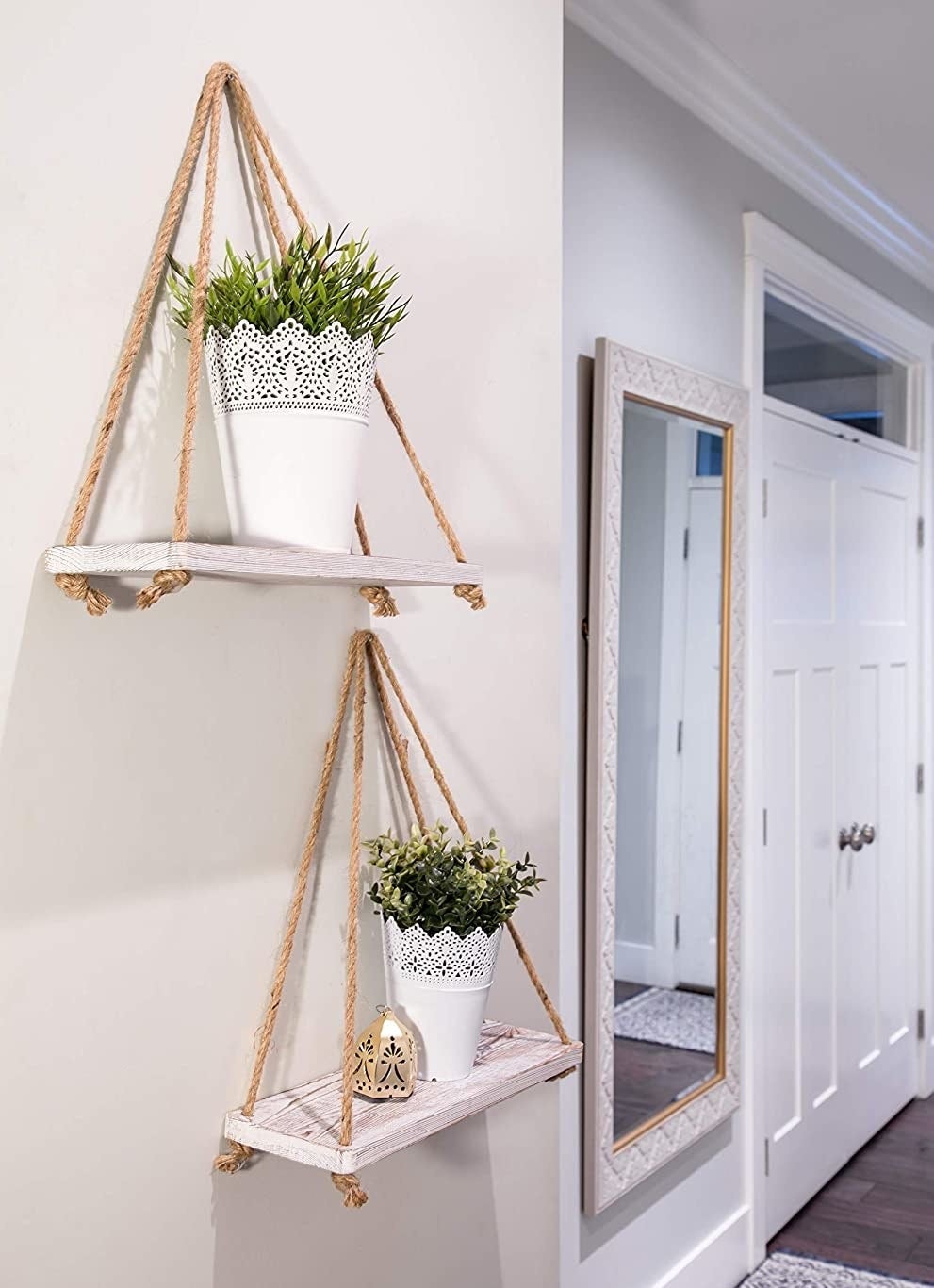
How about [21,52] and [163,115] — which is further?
[163,115]

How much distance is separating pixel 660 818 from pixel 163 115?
1860mm

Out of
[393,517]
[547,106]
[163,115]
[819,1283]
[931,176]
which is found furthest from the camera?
[931,176]

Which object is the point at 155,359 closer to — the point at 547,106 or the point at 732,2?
the point at 547,106

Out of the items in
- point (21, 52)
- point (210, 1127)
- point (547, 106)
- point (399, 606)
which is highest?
point (547, 106)

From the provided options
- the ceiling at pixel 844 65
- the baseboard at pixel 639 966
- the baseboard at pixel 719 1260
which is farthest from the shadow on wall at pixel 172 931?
the ceiling at pixel 844 65

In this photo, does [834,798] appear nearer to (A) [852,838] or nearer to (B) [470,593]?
(A) [852,838]

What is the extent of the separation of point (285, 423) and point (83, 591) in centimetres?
21

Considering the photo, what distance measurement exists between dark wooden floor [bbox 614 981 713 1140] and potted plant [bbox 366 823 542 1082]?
4.18 ft

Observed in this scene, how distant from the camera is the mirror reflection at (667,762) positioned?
2508mm

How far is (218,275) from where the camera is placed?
3.66 ft

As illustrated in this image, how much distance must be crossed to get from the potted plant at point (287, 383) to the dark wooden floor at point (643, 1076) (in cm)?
164

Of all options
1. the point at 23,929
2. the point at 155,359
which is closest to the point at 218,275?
the point at 155,359

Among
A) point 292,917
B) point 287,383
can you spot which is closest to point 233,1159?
point 292,917

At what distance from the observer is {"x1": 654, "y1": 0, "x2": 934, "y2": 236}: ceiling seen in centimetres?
248
